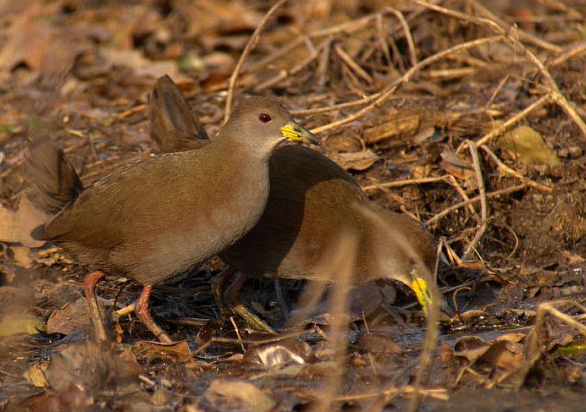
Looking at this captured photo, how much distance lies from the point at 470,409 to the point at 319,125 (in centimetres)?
331

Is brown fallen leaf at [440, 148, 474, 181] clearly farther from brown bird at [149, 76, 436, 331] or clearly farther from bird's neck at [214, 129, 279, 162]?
bird's neck at [214, 129, 279, 162]

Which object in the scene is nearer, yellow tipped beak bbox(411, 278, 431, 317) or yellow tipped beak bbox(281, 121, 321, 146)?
yellow tipped beak bbox(281, 121, 321, 146)

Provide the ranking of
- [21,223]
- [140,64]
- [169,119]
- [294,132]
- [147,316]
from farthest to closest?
[140,64], [21,223], [169,119], [147,316], [294,132]

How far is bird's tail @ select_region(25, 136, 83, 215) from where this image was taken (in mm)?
5121

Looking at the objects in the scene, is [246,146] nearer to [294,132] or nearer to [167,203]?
[294,132]

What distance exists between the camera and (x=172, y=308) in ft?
18.7

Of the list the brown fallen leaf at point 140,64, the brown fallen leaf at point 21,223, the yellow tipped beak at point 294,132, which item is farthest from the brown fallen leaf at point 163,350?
the brown fallen leaf at point 140,64

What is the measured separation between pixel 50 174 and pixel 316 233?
153 centimetres

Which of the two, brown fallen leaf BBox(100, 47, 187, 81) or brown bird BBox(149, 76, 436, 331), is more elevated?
brown fallen leaf BBox(100, 47, 187, 81)

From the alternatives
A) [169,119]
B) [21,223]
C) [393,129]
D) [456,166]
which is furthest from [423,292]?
[21,223]

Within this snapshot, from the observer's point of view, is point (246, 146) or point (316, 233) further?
point (316, 233)

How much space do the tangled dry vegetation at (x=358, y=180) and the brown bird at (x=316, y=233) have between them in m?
0.36

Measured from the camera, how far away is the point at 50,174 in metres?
5.15

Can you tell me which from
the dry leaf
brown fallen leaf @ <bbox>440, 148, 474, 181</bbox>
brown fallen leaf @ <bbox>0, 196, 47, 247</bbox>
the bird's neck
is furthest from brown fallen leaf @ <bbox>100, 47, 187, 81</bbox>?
the bird's neck
